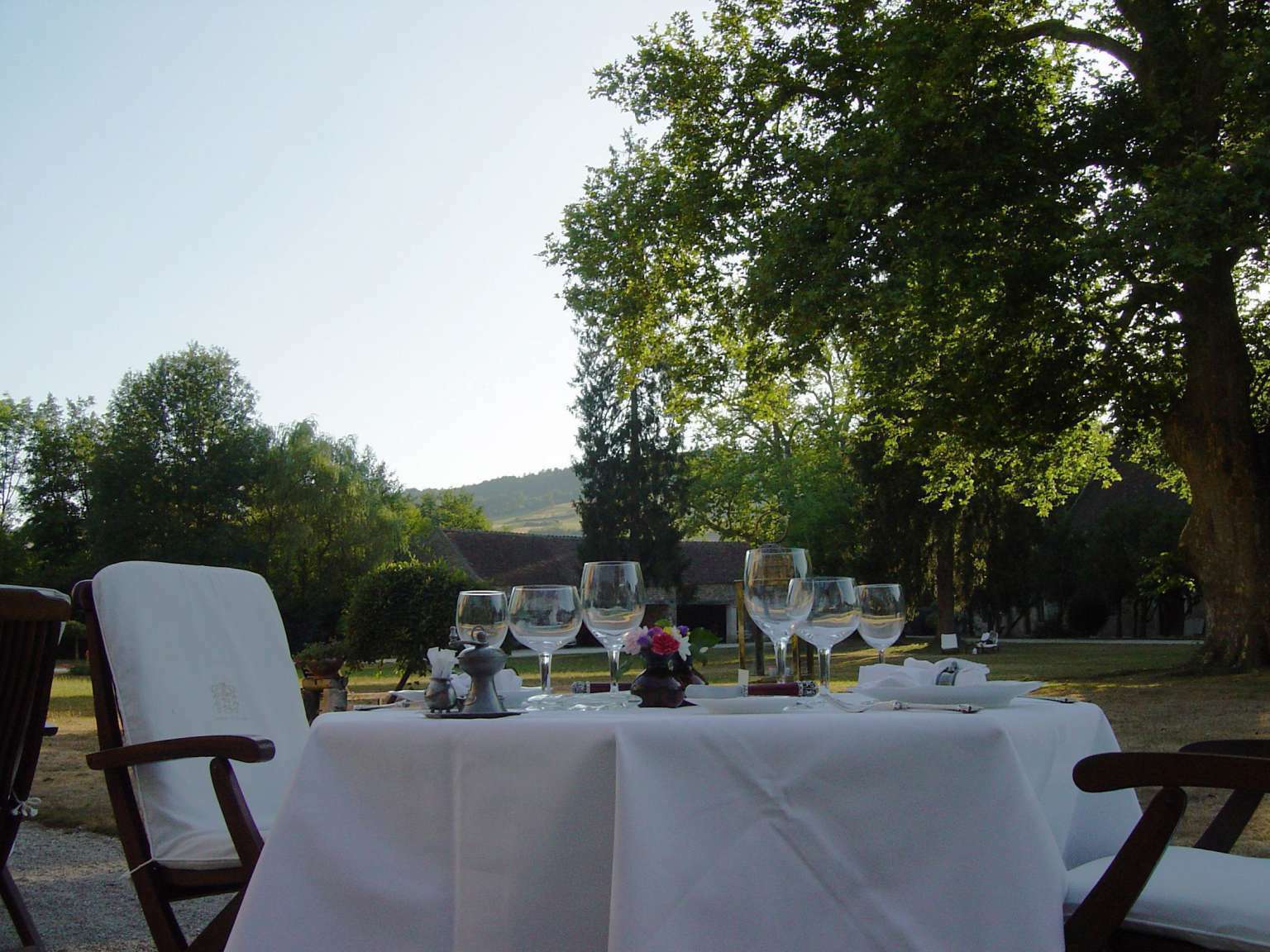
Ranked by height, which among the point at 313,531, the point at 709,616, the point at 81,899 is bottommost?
the point at 709,616

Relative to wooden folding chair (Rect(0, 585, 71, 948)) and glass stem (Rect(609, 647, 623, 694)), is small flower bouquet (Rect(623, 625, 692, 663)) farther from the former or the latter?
wooden folding chair (Rect(0, 585, 71, 948))

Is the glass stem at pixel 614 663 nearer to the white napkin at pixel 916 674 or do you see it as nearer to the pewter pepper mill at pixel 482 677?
the pewter pepper mill at pixel 482 677

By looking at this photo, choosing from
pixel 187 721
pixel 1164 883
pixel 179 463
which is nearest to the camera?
pixel 1164 883

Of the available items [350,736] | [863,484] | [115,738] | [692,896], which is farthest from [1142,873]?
[863,484]

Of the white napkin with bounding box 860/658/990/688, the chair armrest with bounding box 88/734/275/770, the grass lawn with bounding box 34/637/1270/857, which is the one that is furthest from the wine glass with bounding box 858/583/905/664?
the grass lawn with bounding box 34/637/1270/857

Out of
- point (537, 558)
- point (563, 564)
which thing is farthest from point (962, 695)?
point (537, 558)

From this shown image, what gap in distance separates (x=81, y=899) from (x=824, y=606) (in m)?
3.99

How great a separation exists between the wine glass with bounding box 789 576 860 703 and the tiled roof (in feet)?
132

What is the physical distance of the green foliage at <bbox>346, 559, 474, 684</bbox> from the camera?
677 inches

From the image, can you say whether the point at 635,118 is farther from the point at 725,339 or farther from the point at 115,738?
the point at 115,738

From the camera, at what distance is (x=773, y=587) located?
2.58 metres

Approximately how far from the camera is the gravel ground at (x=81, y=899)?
424 cm

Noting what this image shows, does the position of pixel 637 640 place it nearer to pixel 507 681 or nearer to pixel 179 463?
pixel 507 681

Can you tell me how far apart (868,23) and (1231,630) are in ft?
33.8
